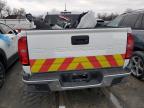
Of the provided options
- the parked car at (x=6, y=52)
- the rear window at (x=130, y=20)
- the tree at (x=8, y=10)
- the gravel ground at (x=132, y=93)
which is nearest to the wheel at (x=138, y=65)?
the gravel ground at (x=132, y=93)

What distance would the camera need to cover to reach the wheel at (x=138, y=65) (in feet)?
15.5

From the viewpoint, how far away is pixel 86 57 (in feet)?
10.4

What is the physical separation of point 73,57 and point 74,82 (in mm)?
422

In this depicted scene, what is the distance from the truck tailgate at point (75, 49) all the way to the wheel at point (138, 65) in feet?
5.19

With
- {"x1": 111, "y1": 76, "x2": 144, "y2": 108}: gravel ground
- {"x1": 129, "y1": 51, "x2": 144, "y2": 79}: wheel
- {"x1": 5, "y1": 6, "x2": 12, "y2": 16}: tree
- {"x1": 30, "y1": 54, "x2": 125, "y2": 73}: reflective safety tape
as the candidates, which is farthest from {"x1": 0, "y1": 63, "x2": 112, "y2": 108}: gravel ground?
{"x1": 5, "y1": 6, "x2": 12, "y2": 16}: tree

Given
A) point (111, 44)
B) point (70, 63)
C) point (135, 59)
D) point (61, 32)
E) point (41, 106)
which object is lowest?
point (41, 106)

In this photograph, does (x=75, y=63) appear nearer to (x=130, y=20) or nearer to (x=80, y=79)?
(x=80, y=79)

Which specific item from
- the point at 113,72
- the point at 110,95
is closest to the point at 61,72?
the point at 113,72

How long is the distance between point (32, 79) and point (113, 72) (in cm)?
130

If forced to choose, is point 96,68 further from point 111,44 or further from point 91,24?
point 91,24

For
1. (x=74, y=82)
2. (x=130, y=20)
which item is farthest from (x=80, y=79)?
(x=130, y=20)

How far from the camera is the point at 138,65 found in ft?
16.1

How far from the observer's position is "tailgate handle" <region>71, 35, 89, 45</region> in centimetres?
306

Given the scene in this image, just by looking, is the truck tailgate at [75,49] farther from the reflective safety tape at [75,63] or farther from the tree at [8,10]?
the tree at [8,10]
